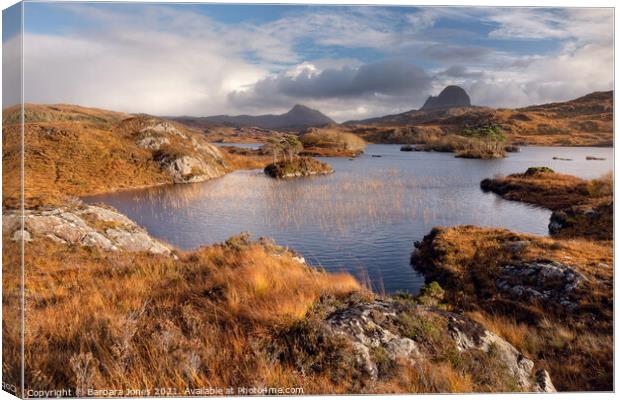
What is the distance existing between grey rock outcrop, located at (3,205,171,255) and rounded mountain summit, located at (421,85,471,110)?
28.9 ft

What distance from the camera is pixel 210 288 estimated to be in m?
7.71

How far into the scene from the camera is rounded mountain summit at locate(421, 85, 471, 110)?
11634 mm

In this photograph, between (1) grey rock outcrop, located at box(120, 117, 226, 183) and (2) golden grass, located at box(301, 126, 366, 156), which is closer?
(2) golden grass, located at box(301, 126, 366, 156)

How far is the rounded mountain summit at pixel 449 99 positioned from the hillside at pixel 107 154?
450 inches

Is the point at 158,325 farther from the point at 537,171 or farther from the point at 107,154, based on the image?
the point at 107,154

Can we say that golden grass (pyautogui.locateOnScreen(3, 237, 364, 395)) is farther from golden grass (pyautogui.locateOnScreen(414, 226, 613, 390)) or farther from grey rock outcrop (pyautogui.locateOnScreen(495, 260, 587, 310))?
grey rock outcrop (pyautogui.locateOnScreen(495, 260, 587, 310))

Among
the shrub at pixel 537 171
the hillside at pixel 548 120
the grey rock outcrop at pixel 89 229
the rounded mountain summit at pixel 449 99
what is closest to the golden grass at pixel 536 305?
the hillside at pixel 548 120

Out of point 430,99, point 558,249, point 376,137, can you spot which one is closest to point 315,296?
point 430,99

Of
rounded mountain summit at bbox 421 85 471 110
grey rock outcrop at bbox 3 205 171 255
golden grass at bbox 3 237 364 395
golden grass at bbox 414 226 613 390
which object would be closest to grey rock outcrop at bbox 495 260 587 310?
golden grass at bbox 414 226 613 390

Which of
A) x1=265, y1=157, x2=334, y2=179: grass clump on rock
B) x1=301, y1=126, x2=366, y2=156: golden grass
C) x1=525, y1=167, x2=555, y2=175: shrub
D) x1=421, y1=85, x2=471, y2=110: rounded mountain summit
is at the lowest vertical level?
x1=265, y1=157, x2=334, y2=179: grass clump on rock

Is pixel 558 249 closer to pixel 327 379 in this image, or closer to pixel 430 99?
pixel 430 99

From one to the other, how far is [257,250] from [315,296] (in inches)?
161

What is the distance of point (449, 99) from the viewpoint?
1260cm

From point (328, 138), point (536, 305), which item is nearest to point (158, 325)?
point (536, 305)
